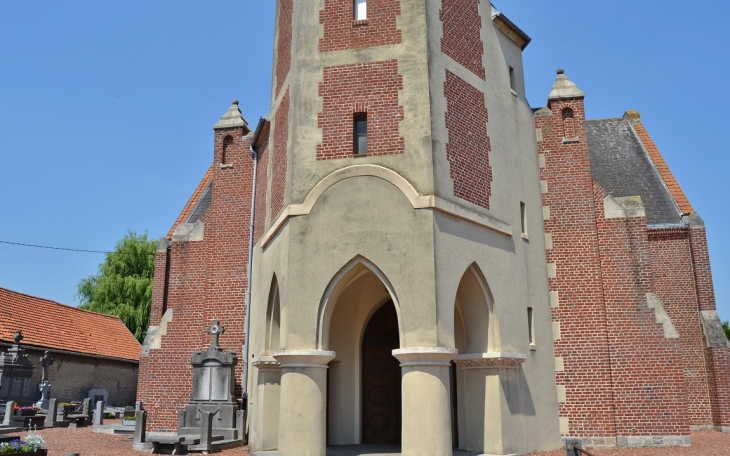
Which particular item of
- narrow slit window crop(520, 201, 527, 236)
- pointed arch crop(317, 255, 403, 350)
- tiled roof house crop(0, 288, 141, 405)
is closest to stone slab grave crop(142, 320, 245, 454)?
pointed arch crop(317, 255, 403, 350)

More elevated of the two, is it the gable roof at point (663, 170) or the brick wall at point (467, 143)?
the gable roof at point (663, 170)

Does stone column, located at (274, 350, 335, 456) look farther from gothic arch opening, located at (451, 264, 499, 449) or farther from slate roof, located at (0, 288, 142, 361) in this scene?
slate roof, located at (0, 288, 142, 361)

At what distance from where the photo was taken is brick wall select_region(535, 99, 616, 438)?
15.2 meters

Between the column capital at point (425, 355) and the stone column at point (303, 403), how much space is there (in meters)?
1.60

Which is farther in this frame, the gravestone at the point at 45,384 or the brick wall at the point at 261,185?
the gravestone at the point at 45,384

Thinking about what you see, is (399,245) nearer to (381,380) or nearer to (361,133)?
(361,133)

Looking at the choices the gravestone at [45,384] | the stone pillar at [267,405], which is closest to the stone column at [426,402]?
Answer: the stone pillar at [267,405]

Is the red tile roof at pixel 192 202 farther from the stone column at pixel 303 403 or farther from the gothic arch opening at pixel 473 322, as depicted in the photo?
the gothic arch opening at pixel 473 322

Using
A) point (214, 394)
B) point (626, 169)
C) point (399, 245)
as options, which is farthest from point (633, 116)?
point (214, 394)

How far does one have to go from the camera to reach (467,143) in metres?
13.7

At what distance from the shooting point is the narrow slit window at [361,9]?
551 inches

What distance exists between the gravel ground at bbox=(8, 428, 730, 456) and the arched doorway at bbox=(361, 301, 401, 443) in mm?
3129

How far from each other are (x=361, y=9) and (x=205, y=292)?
9.30 metres

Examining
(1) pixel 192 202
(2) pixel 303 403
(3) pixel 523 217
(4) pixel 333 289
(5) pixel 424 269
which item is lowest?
(2) pixel 303 403
